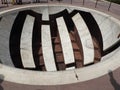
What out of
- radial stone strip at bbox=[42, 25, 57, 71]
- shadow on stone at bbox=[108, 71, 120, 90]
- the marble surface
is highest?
shadow on stone at bbox=[108, 71, 120, 90]

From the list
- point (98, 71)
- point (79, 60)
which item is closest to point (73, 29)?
point (79, 60)

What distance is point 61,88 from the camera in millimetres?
12898

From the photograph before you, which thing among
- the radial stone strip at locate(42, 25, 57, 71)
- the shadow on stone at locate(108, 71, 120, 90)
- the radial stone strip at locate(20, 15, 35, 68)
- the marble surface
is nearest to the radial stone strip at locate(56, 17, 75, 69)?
the radial stone strip at locate(42, 25, 57, 71)

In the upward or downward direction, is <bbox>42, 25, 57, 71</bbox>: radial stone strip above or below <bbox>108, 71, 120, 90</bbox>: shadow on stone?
below

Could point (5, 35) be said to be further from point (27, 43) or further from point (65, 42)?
point (65, 42)

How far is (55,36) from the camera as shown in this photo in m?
30.2

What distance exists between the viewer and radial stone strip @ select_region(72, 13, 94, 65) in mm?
25700

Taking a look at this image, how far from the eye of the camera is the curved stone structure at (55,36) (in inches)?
978

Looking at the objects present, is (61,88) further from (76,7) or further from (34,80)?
(76,7)

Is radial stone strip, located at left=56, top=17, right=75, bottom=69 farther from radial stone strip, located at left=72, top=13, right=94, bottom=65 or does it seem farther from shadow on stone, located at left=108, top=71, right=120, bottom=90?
shadow on stone, located at left=108, top=71, right=120, bottom=90

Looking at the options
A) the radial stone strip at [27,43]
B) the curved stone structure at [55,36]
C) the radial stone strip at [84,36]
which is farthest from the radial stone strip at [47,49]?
the radial stone strip at [84,36]

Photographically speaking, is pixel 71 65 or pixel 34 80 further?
pixel 71 65

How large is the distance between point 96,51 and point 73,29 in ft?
16.8

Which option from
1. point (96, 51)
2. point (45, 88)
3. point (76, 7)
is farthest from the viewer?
point (76, 7)
